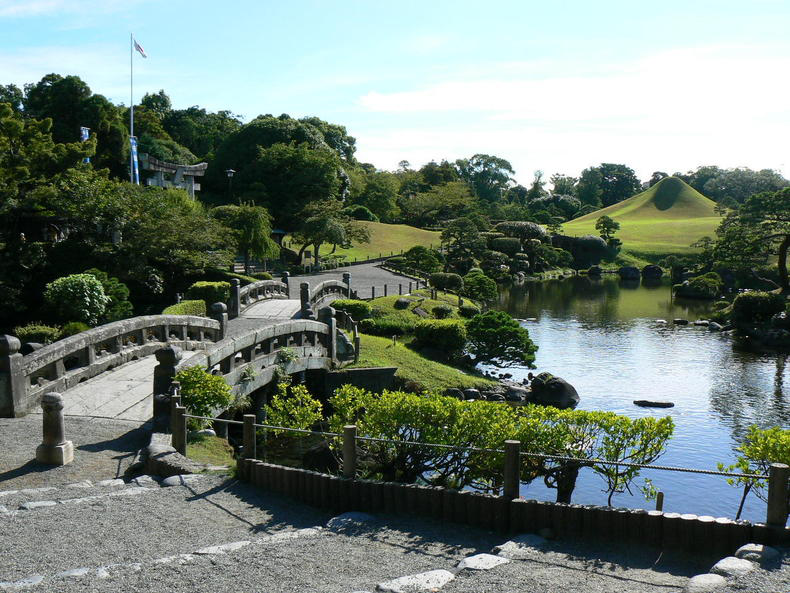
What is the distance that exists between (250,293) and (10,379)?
1950cm

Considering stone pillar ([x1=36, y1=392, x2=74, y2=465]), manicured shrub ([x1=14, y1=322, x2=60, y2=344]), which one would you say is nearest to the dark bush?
manicured shrub ([x1=14, y1=322, x2=60, y2=344])

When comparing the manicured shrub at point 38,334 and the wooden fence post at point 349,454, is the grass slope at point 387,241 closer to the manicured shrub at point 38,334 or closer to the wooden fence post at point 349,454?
the manicured shrub at point 38,334

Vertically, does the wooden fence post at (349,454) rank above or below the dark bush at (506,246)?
below

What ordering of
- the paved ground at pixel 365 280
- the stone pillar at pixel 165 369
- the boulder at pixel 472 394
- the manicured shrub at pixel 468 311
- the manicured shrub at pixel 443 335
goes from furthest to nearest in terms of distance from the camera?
1. the paved ground at pixel 365 280
2. the manicured shrub at pixel 468 311
3. the manicured shrub at pixel 443 335
4. the boulder at pixel 472 394
5. the stone pillar at pixel 165 369

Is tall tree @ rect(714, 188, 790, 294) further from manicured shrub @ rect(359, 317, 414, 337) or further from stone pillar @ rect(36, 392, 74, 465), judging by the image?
stone pillar @ rect(36, 392, 74, 465)

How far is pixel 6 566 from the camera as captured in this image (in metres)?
7.85

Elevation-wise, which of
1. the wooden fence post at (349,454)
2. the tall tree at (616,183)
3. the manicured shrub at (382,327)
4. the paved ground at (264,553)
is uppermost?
the tall tree at (616,183)

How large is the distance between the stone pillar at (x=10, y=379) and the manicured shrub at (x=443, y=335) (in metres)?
20.3

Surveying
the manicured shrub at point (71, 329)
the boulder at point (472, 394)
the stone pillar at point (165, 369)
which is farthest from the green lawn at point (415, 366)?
the stone pillar at point (165, 369)

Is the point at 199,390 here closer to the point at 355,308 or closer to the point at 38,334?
the point at 38,334

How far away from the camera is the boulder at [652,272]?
278 feet

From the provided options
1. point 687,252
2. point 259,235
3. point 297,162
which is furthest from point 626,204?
point 259,235

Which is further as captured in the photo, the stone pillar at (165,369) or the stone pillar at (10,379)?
the stone pillar at (10,379)

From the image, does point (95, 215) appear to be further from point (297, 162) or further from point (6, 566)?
point (297, 162)
